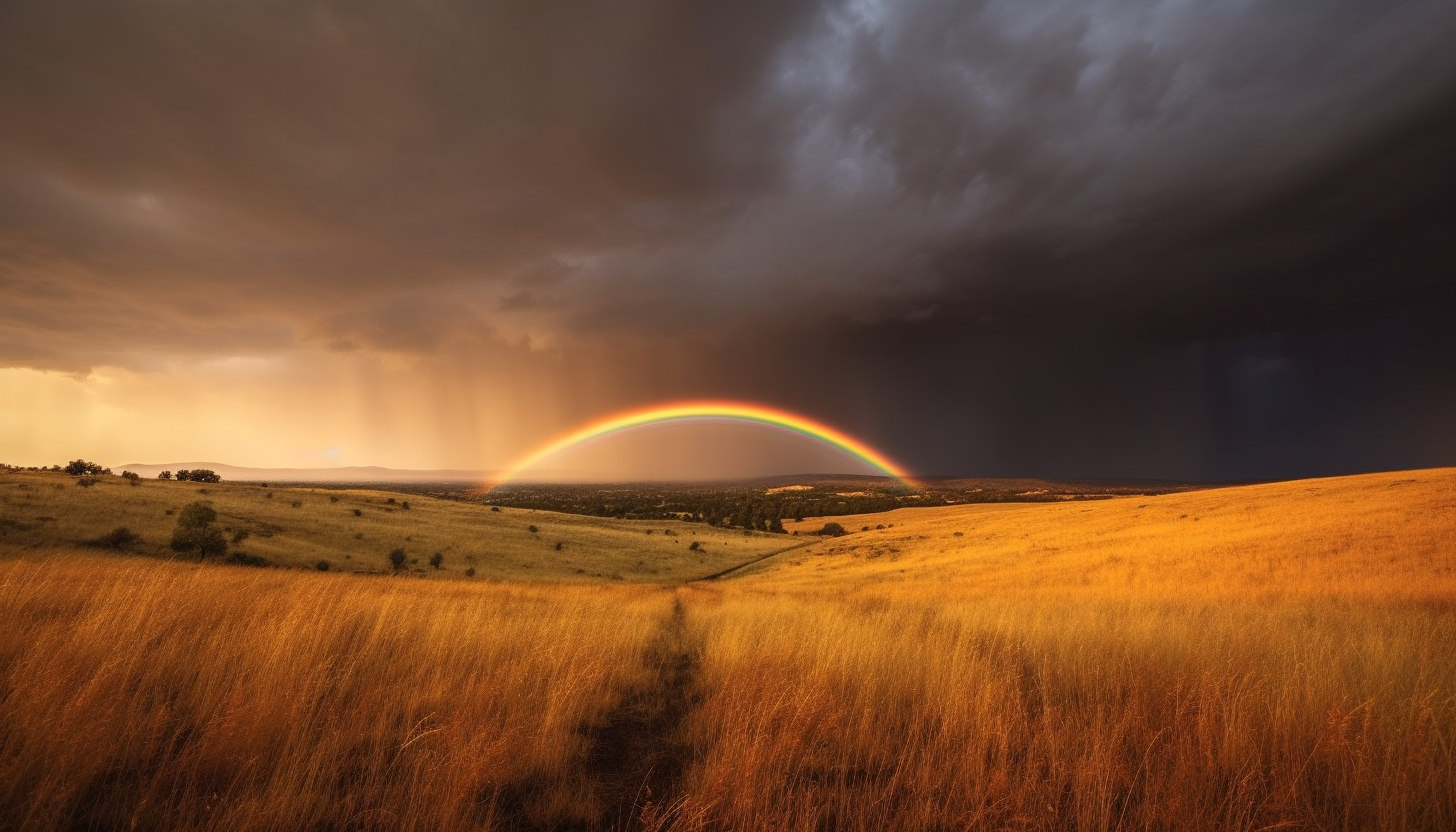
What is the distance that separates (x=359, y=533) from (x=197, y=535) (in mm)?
13854

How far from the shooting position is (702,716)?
5.95m

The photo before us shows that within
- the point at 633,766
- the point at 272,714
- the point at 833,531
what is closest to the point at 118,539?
the point at 272,714

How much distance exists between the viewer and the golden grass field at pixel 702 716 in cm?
382

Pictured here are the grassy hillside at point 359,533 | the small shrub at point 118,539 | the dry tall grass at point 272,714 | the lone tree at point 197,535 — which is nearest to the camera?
the dry tall grass at point 272,714

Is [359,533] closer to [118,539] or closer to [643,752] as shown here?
[118,539]

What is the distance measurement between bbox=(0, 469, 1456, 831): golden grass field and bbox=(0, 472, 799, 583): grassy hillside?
2639cm

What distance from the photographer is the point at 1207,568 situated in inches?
708

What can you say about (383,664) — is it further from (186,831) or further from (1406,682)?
Result: (1406,682)

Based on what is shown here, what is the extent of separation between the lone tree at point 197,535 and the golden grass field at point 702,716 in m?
26.6

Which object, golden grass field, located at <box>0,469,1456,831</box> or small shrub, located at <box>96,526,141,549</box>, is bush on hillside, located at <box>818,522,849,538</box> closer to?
small shrub, located at <box>96,526,141,549</box>

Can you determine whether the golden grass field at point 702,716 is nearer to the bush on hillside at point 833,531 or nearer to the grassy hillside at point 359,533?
the grassy hillside at point 359,533

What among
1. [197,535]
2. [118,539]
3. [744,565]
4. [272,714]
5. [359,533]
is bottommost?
[744,565]

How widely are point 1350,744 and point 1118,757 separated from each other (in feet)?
6.15

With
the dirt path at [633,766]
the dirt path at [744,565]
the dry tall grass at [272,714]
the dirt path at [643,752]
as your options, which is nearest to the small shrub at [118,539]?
the dry tall grass at [272,714]
